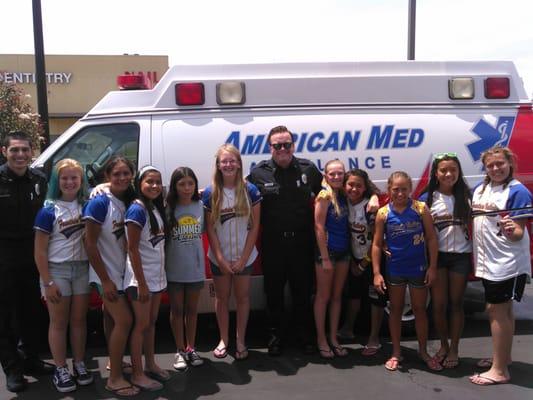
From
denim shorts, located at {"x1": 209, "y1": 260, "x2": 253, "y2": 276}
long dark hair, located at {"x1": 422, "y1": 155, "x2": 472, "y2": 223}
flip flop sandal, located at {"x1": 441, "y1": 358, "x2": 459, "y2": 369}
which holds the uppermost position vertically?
long dark hair, located at {"x1": 422, "y1": 155, "x2": 472, "y2": 223}

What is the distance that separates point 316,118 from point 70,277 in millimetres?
2474

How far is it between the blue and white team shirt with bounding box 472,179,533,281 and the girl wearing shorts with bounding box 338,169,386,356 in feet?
2.72

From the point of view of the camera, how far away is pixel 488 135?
4.68m

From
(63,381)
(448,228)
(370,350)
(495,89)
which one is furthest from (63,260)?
(495,89)

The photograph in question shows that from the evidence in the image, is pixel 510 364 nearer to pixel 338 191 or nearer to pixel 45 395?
pixel 338 191

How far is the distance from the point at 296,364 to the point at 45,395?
190cm

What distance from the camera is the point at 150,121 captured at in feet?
14.6

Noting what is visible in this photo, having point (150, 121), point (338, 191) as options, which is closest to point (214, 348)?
point (338, 191)

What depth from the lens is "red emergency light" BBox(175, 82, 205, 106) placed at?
4.48 m

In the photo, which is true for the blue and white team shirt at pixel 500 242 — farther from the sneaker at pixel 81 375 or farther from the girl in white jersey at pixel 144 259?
the sneaker at pixel 81 375

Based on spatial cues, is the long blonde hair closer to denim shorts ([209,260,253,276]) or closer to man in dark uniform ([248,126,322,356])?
Result: man in dark uniform ([248,126,322,356])

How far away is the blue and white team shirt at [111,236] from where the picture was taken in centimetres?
345

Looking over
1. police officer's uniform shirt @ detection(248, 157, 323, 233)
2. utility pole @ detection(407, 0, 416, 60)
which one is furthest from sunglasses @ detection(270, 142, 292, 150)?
utility pole @ detection(407, 0, 416, 60)

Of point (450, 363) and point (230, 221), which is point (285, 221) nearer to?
point (230, 221)
